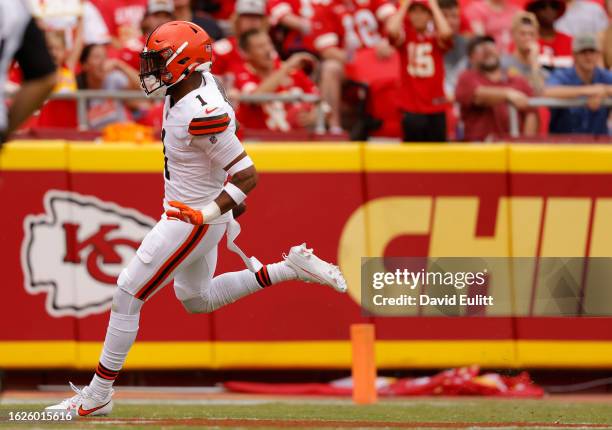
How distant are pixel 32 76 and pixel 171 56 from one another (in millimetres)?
1405

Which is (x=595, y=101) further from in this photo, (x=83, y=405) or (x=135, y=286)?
(x=83, y=405)

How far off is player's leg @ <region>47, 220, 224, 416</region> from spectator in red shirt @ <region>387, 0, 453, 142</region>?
3479 mm

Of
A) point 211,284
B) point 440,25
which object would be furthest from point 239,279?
point 440,25

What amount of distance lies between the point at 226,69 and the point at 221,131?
4.21 m

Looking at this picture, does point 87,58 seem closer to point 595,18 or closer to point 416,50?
point 416,50

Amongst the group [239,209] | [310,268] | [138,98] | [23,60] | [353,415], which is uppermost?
[23,60]

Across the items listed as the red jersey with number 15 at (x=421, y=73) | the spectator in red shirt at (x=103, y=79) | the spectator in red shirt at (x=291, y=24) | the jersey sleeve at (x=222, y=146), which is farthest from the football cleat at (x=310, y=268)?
the spectator in red shirt at (x=291, y=24)

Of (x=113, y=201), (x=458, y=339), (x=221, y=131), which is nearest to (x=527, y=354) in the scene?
(x=458, y=339)

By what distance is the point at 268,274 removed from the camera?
25.4 feet

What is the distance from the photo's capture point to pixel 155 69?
7105 mm

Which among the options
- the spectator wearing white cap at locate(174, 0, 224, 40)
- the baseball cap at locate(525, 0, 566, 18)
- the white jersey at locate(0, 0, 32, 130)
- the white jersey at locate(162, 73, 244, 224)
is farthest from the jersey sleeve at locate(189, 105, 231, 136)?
the baseball cap at locate(525, 0, 566, 18)

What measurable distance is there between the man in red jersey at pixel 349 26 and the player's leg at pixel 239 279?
4254mm

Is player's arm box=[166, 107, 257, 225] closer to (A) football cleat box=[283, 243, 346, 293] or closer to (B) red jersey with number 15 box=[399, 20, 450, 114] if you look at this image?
(A) football cleat box=[283, 243, 346, 293]

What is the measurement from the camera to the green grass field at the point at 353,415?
6.94 metres
